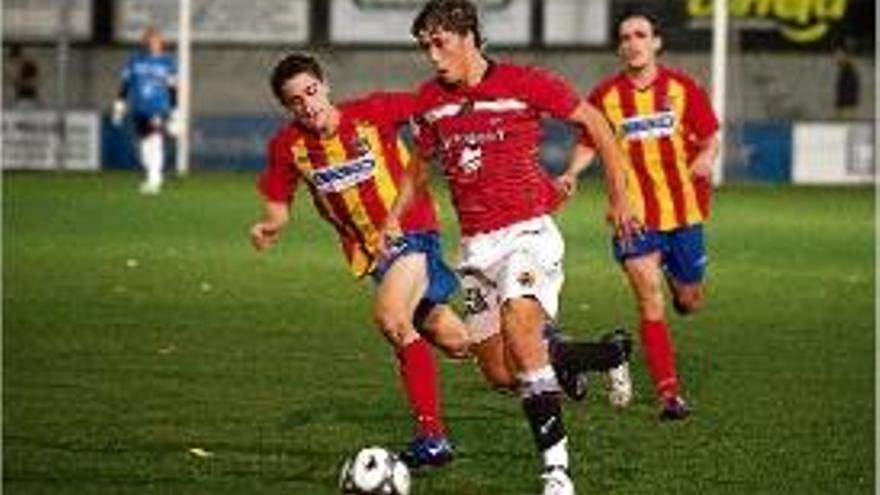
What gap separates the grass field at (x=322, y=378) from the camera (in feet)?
38.0

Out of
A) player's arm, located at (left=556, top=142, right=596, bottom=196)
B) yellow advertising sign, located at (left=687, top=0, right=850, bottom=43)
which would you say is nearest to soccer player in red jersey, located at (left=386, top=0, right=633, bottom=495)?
player's arm, located at (left=556, top=142, right=596, bottom=196)

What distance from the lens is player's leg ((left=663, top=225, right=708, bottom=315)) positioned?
49.0ft

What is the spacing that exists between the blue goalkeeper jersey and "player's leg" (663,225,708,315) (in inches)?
913

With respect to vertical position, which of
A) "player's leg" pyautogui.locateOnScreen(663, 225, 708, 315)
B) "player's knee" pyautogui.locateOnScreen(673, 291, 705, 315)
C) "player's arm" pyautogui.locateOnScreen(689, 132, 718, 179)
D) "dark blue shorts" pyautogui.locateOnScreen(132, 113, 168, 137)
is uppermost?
"player's arm" pyautogui.locateOnScreen(689, 132, 718, 179)

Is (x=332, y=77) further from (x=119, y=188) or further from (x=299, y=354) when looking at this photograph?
(x=299, y=354)

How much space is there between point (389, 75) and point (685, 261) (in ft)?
107

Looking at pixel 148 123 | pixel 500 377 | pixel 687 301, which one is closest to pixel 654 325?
pixel 687 301

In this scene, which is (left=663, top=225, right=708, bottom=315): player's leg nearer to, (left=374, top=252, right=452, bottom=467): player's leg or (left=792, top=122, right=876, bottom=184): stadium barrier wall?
(left=374, top=252, right=452, bottom=467): player's leg

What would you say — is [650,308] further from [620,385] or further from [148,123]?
[148,123]

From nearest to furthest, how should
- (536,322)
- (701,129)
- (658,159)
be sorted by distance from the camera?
(536,322) → (701,129) → (658,159)

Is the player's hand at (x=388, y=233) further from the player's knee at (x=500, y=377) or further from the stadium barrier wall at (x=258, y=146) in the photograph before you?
the stadium barrier wall at (x=258, y=146)

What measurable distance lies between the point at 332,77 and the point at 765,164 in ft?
28.0

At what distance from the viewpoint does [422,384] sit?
12133 mm

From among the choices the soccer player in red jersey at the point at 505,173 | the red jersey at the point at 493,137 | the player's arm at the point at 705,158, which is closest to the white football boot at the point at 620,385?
the player's arm at the point at 705,158
